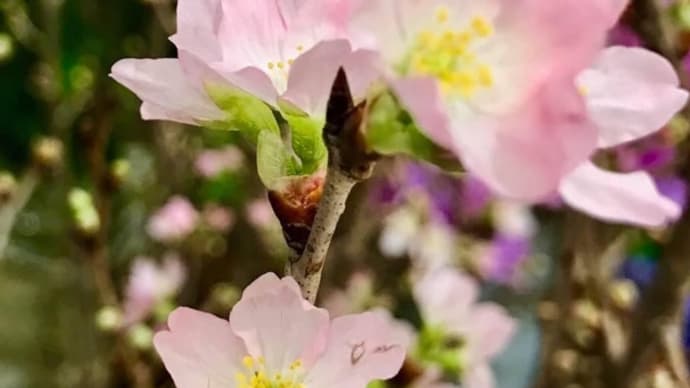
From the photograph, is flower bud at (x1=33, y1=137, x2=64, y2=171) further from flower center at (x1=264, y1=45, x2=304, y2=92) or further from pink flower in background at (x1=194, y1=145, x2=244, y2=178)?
flower center at (x1=264, y1=45, x2=304, y2=92)

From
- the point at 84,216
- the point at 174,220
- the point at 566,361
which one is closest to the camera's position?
the point at 84,216

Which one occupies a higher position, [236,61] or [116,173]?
[236,61]

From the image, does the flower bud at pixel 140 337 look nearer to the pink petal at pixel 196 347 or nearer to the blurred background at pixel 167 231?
the blurred background at pixel 167 231

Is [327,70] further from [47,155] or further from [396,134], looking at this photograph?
[47,155]

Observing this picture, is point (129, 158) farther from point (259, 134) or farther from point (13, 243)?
point (259, 134)

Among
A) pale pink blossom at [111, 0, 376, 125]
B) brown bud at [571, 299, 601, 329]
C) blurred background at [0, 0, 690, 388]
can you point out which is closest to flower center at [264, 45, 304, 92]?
pale pink blossom at [111, 0, 376, 125]

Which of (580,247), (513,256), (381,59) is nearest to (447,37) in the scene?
(381,59)

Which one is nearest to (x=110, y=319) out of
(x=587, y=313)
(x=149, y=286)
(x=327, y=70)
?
(x=149, y=286)
